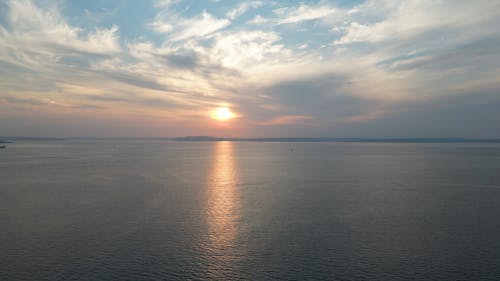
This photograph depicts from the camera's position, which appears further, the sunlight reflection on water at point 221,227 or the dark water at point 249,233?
the sunlight reflection on water at point 221,227

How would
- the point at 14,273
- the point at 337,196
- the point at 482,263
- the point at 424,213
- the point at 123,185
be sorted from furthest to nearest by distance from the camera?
the point at 123,185 → the point at 337,196 → the point at 424,213 → the point at 482,263 → the point at 14,273

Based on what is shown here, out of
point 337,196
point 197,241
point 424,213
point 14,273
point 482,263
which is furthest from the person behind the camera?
point 337,196

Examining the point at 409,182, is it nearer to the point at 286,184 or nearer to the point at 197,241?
the point at 286,184

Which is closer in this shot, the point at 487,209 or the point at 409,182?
the point at 487,209

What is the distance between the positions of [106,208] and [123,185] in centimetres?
1677

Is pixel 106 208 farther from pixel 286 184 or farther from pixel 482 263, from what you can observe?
pixel 482 263

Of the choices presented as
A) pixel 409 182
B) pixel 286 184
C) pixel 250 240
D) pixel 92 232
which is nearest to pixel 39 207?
pixel 92 232

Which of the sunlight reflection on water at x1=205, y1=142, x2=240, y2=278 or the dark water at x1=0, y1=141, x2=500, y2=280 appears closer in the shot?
the dark water at x1=0, y1=141, x2=500, y2=280

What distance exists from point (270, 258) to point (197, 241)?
6744 millimetres

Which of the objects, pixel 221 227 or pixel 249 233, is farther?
pixel 221 227

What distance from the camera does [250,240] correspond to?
88.0ft

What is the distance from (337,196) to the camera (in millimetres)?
44625

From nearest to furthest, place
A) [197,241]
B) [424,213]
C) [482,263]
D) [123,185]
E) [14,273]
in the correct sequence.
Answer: [14,273] → [482,263] → [197,241] → [424,213] → [123,185]

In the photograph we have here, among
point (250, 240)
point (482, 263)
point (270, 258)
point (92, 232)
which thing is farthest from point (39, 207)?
point (482, 263)
